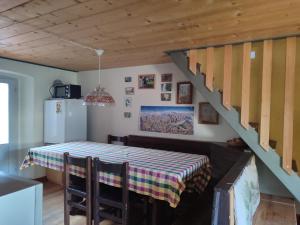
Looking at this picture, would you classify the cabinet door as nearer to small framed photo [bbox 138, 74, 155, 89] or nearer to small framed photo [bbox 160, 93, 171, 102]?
small framed photo [bbox 160, 93, 171, 102]

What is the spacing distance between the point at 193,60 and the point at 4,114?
3188 millimetres

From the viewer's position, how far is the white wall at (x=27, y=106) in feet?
12.5

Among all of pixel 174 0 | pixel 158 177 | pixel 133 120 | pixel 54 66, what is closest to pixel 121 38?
pixel 174 0

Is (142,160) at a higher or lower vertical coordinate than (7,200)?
lower

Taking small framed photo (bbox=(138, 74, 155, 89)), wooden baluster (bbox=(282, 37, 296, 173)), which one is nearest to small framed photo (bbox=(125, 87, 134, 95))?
small framed photo (bbox=(138, 74, 155, 89))

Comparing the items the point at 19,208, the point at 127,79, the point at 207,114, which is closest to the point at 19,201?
the point at 19,208

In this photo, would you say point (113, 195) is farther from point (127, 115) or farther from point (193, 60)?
point (127, 115)

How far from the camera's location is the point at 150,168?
6.96ft

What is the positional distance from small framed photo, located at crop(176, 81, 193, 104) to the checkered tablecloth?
1070 mm

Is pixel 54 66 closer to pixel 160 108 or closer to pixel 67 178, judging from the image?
pixel 160 108

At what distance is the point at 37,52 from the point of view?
323 cm

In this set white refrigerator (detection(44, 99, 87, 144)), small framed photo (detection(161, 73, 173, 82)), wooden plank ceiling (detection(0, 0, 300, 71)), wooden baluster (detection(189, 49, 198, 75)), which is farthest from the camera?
white refrigerator (detection(44, 99, 87, 144))

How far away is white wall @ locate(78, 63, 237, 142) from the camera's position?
3393mm

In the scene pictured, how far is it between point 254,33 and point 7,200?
2458mm
